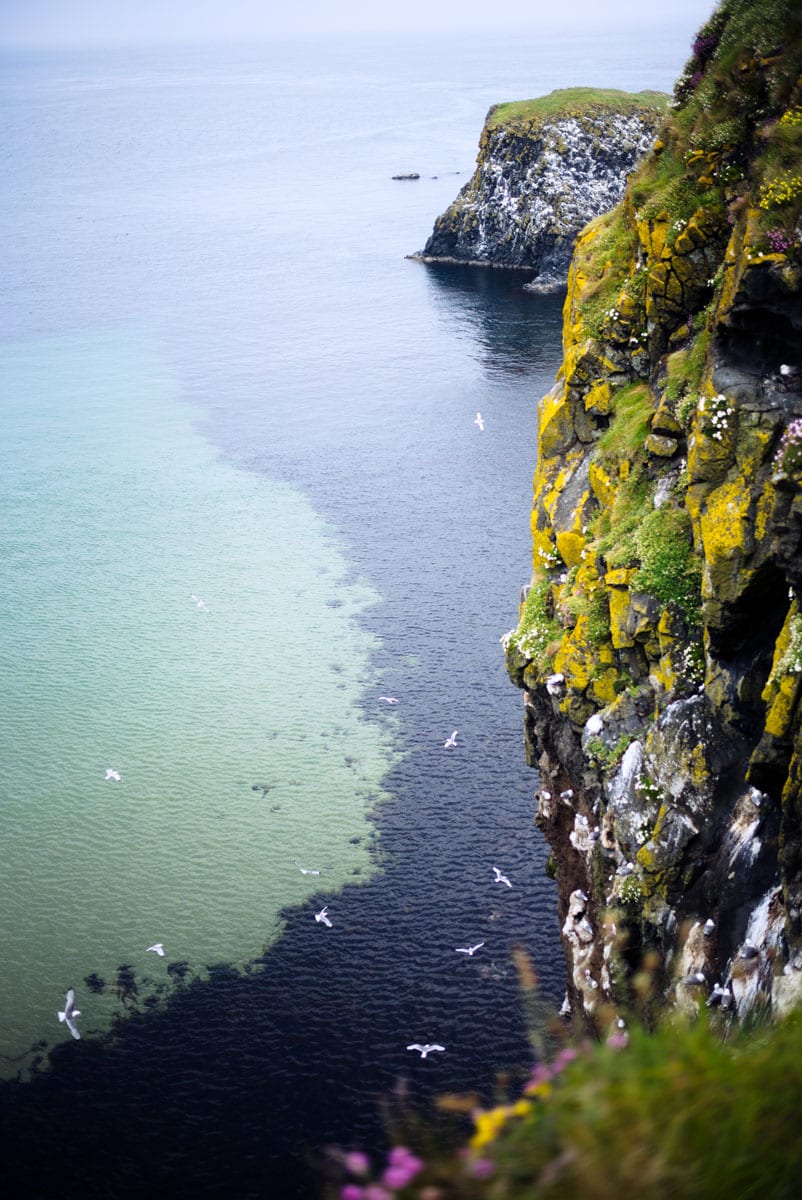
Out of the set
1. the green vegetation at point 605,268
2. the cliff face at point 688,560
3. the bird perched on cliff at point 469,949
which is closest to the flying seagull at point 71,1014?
the bird perched on cliff at point 469,949

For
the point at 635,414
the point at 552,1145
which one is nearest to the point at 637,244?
the point at 635,414

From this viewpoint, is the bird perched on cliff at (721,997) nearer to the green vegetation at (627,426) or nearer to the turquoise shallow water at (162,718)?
the green vegetation at (627,426)

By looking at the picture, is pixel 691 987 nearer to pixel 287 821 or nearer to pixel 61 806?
pixel 287 821

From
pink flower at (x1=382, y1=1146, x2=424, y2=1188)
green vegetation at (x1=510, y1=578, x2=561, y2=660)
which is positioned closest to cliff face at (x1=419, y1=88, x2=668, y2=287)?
green vegetation at (x1=510, y1=578, x2=561, y2=660)

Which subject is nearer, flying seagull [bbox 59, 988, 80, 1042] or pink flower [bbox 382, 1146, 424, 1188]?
pink flower [bbox 382, 1146, 424, 1188]

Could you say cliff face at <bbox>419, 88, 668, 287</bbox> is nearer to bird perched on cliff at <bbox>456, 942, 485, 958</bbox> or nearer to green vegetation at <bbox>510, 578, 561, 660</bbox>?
green vegetation at <bbox>510, 578, 561, 660</bbox>

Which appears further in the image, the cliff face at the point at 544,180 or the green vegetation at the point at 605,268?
the cliff face at the point at 544,180
